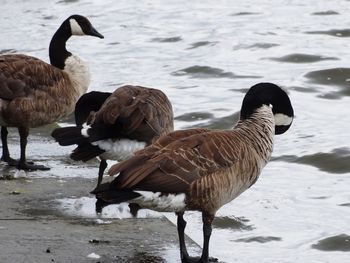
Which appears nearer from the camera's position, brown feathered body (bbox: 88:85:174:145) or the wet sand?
the wet sand

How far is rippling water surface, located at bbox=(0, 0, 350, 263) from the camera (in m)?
8.53

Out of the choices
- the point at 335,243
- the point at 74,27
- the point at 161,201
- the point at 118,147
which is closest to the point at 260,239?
the point at 335,243

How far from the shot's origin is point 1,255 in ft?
20.3

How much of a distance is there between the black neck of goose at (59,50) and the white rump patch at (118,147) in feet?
8.60

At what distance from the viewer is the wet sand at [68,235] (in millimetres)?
6328

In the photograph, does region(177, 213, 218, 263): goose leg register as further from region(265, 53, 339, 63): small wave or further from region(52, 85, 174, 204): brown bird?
region(265, 53, 339, 63): small wave

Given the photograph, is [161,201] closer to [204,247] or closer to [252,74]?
[204,247]

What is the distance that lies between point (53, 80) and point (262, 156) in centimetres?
314

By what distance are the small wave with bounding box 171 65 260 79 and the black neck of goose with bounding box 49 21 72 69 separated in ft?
14.4

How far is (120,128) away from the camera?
24.4 ft

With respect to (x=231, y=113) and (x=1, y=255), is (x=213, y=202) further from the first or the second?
(x=231, y=113)

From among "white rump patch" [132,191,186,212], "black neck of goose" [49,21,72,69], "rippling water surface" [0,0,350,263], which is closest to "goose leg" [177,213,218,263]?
"white rump patch" [132,191,186,212]

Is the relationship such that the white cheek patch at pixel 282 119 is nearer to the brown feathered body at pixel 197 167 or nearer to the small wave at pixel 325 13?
the brown feathered body at pixel 197 167

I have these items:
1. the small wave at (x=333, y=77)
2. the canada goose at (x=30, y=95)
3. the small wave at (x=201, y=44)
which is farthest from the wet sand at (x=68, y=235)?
the small wave at (x=201, y=44)
